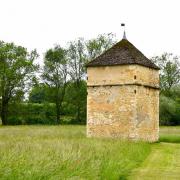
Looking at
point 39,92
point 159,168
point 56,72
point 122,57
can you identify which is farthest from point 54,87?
point 159,168

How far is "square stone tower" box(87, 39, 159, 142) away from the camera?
2878 centimetres

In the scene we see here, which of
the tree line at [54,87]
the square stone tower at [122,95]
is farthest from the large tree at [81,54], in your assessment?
the square stone tower at [122,95]

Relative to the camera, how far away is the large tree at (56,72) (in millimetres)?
62906

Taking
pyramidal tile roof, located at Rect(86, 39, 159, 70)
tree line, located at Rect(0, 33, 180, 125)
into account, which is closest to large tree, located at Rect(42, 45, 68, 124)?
tree line, located at Rect(0, 33, 180, 125)

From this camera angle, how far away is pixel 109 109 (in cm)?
2927

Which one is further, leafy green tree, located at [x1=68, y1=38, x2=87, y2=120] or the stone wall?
leafy green tree, located at [x1=68, y1=38, x2=87, y2=120]

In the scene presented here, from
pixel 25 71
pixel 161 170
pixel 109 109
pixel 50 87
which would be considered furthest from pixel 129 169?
pixel 50 87

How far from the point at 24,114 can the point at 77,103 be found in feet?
22.6

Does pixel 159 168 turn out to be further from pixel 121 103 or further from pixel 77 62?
pixel 77 62

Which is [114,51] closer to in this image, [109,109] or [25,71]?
[109,109]

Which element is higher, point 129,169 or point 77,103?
point 77,103

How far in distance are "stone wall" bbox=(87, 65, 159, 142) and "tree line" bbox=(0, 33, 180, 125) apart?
28366 millimetres

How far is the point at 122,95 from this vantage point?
2898cm

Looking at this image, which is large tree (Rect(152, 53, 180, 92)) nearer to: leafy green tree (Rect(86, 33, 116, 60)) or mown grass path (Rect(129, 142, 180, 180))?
leafy green tree (Rect(86, 33, 116, 60))
